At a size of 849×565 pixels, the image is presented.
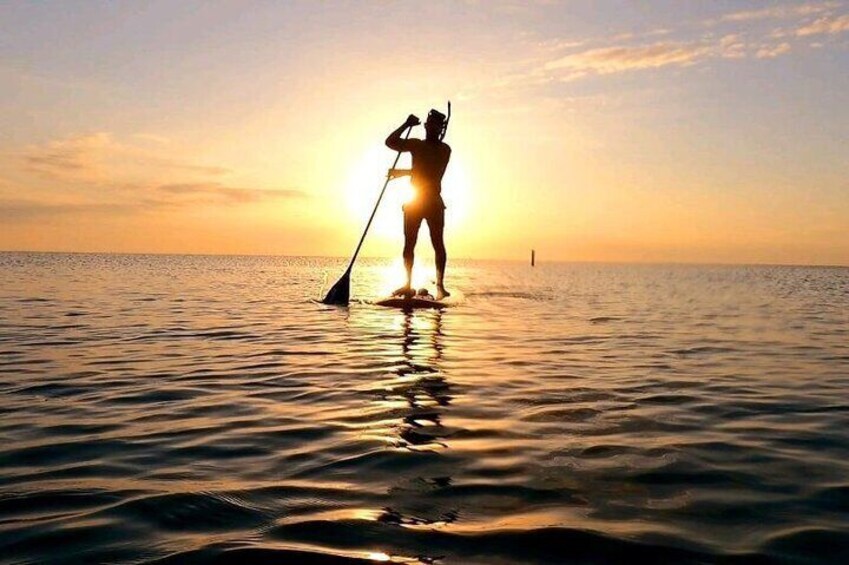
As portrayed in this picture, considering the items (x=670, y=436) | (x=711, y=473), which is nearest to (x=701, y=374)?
(x=670, y=436)

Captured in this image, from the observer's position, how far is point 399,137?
14.6 meters

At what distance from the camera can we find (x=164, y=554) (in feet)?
8.82

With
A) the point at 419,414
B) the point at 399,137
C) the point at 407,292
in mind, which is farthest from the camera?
the point at 407,292

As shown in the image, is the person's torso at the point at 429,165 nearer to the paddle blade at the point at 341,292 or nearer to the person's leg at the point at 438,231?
the person's leg at the point at 438,231

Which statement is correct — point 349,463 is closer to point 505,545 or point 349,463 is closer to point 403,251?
point 505,545

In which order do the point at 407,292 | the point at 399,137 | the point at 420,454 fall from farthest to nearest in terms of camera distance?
the point at 407,292, the point at 399,137, the point at 420,454

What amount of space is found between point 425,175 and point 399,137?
1.06 metres

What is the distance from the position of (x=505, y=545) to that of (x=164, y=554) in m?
1.47

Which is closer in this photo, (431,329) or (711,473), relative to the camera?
(711,473)

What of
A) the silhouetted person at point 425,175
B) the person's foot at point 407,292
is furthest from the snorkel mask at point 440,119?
the person's foot at point 407,292

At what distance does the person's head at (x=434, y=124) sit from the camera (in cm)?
1462

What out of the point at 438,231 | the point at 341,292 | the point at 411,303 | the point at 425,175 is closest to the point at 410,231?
the point at 438,231

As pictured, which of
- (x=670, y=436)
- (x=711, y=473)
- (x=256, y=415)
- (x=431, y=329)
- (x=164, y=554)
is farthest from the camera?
(x=431, y=329)

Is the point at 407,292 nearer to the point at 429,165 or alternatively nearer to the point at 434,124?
the point at 429,165
